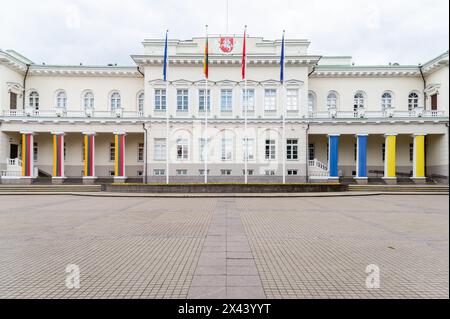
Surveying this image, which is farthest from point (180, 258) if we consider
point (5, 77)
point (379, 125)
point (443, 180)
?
point (5, 77)

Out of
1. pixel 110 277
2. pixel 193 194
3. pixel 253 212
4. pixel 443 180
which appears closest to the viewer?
pixel 110 277

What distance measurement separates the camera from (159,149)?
3127cm

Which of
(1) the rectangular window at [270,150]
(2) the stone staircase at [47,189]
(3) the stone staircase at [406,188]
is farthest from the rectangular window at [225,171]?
(2) the stone staircase at [47,189]

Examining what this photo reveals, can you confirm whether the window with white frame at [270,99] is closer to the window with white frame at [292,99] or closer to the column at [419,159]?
the window with white frame at [292,99]

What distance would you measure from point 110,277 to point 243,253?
9.79 feet

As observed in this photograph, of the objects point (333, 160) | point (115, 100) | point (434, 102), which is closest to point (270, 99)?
point (333, 160)

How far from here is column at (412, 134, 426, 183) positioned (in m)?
30.3

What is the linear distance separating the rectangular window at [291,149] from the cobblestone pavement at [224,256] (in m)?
19.4

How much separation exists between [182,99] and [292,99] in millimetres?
11936

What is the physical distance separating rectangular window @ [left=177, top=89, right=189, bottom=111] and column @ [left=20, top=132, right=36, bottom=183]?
1563 cm

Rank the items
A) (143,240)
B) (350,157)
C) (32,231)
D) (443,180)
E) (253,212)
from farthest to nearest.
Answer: (350,157)
(443,180)
(253,212)
(32,231)
(143,240)

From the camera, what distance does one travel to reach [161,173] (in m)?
30.9

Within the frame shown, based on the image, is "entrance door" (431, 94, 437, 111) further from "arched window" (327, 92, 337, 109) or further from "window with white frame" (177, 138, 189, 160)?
"window with white frame" (177, 138, 189, 160)
